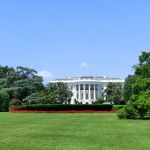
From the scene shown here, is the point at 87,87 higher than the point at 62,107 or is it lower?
higher

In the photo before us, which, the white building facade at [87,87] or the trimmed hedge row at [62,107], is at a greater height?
the white building facade at [87,87]

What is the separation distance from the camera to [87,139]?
17.5m

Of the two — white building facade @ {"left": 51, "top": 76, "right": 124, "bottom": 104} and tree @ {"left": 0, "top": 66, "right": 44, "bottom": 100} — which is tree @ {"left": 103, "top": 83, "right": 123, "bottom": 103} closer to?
white building facade @ {"left": 51, "top": 76, "right": 124, "bottom": 104}

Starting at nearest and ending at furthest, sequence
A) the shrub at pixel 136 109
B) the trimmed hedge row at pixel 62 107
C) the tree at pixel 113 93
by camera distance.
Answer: the shrub at pixel 136 109
the trimmed hedge row at pixel 62 107
the tree at pixel 113 93

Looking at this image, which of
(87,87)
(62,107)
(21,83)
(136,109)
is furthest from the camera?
(87,87)

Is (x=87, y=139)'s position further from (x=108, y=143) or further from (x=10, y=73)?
(x=10, y=73)

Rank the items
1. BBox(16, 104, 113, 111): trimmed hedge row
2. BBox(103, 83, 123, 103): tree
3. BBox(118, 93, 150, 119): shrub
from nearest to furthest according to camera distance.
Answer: BBox(118, 93, 150, 119): shrub → BBox(16, 104, 113, 111): trimmed hedge row → BBox(103, 83, 123, 103): tree

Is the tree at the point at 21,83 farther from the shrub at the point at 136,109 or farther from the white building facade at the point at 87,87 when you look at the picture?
the white building facade at the point at 87,87

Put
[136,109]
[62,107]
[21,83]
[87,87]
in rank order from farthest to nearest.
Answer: [87,87]
[21,83]
[62,107]
[136,109]

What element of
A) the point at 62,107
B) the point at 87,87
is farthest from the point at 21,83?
the point at 87,87

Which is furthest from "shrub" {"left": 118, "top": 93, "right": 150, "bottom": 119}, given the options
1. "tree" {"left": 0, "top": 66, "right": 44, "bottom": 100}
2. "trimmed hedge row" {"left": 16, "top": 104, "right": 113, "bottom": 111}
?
"tree" {"left": 0, "top": 66, "right": 44, "bottom": 100}

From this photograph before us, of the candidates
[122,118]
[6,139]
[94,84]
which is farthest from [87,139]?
[94,84]

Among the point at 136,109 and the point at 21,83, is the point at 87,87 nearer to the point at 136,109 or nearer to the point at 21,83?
the point at 21,83

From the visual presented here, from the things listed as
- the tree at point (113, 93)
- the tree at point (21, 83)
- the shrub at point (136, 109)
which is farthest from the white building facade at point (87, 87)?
the shrub at point (136, 109)
